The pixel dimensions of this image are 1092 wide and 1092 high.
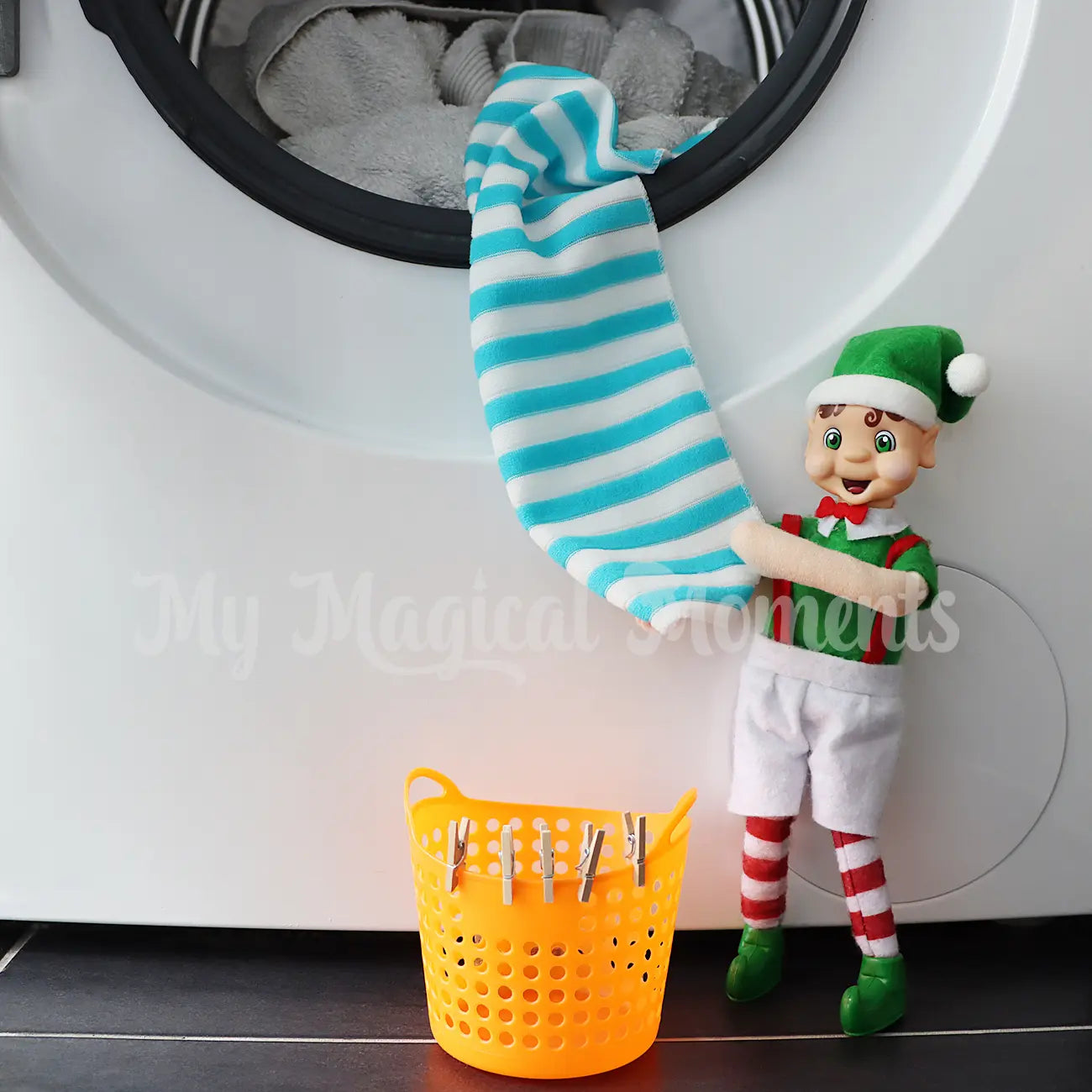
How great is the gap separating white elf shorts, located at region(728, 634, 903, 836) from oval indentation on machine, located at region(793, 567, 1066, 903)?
6 centimetres

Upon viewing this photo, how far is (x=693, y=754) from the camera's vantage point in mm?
905

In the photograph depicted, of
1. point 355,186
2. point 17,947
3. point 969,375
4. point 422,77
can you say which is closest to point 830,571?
point 969,375

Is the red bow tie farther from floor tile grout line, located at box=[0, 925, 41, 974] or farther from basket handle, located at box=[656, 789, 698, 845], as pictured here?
floor tile grout line, located at box=[0, 925, 41, 974]

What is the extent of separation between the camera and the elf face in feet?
2.62

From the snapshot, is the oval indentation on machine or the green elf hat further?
the oval indentation on machine

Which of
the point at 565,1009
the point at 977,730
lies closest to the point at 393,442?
the point at 565,1009

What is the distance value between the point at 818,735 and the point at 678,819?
0.14 metres

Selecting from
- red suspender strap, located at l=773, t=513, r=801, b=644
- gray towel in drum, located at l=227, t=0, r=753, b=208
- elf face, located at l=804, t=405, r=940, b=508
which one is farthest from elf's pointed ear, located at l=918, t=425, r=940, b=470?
gray towel in drum, located at l=227, t=0, r=753, b=208

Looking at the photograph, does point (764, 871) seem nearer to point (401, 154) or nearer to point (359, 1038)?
point (359, 1038)

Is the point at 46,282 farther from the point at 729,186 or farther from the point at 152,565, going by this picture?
the point at 729,186

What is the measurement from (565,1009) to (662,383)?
498 millimetres

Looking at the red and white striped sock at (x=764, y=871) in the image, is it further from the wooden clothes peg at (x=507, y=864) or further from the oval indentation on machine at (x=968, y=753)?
the wooden clothes peg at (x=507, y=864)

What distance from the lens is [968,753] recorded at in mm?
918

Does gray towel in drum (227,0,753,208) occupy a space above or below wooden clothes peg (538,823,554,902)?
above
